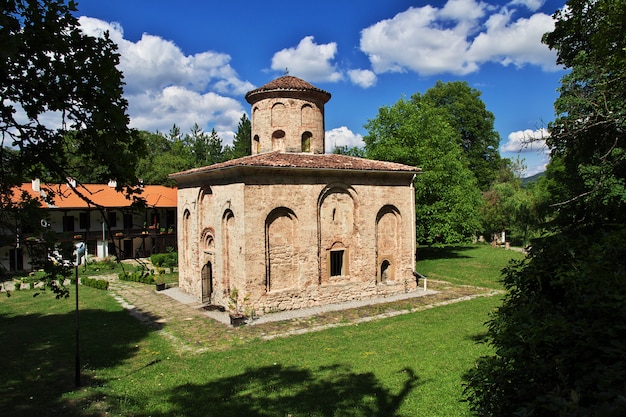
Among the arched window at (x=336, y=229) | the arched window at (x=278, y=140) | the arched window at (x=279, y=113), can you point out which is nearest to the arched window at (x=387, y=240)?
the arched window at (x=336, y=229)

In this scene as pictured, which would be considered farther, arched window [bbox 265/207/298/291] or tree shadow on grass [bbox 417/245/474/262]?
tree shadow on grass [bbox 417/245/474/262]

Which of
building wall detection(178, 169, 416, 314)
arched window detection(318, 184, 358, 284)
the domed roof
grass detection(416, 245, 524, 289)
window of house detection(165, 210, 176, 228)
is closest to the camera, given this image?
building wall detection(178, 169, 416, 314)

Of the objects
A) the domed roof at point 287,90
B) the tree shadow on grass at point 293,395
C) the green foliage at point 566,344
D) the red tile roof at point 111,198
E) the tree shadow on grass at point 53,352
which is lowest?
the tree shadow on grass at point 53,352

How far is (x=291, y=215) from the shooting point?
16.9 m

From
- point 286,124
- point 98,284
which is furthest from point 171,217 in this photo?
point 286,124

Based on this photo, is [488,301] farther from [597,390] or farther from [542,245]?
[597,390]

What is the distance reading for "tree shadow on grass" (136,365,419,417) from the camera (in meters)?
8.03

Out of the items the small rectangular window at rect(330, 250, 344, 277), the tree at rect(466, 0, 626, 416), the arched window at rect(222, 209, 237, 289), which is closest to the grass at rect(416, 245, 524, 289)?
the small rectangular window at rect(330, 250, 344, 277)

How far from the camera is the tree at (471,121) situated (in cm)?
4147

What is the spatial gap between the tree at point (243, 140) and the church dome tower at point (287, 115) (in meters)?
27.2

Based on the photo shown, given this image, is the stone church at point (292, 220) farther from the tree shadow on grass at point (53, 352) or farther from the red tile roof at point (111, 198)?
the red tile roof at point (111, 198)

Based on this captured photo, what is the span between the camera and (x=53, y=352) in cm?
1232

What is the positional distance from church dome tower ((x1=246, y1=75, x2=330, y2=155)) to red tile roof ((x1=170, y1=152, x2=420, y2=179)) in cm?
91

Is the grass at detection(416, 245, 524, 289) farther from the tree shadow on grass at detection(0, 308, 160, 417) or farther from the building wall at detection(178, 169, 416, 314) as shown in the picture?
the tree shadow on grass at detection(0, 308, 160, 417)
